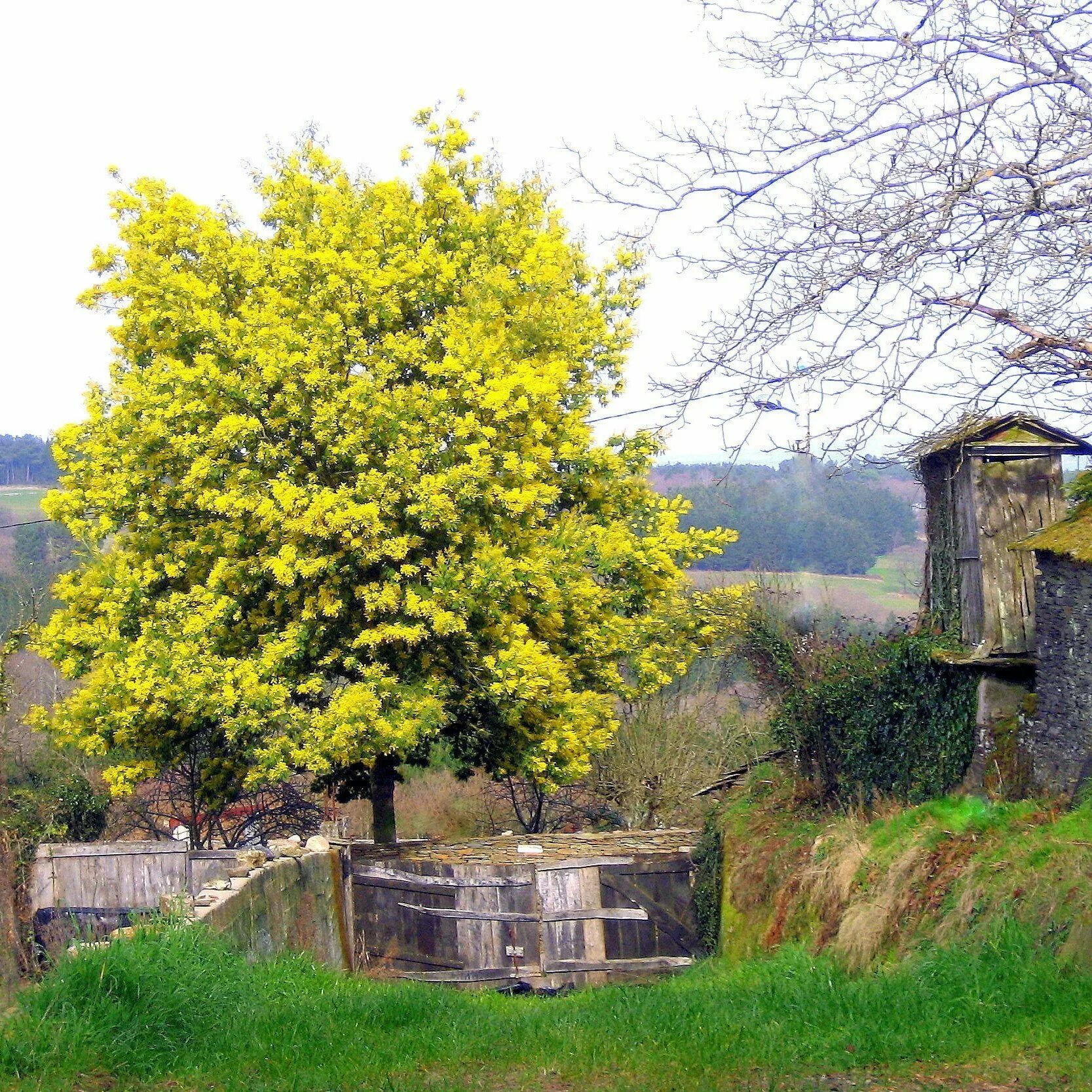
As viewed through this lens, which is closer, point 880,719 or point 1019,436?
point 1019,436

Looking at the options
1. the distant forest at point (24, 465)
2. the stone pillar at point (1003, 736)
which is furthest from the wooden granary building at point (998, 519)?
the distant forest at point (24, 465)

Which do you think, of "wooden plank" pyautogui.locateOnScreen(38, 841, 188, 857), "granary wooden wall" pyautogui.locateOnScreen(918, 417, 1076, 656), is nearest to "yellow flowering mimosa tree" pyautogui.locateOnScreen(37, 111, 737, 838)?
"wooden plank" pyautogui.locateOnScreen(38, 841, 188, 857)

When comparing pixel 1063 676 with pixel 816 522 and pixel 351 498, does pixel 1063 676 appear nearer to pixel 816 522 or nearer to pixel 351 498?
pixel 351 498

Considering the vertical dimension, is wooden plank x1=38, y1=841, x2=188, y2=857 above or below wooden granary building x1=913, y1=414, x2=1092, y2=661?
below

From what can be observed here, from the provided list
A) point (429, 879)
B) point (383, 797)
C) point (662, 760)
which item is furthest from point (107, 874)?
point (662, 760)

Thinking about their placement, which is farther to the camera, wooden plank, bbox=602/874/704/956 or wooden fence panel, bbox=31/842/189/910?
wooden fence panel, bbox=31/842/189/910

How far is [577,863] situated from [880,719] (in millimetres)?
5060

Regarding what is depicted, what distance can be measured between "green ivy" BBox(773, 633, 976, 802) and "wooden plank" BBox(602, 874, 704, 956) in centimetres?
320

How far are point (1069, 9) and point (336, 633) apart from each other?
1175 cm

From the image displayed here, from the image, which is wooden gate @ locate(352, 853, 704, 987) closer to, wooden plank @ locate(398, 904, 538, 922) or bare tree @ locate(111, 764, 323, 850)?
wooden plank @ locate(398, 904, 538, 922)

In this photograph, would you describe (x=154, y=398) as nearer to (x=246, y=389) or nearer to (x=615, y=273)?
(x=246, y=389)

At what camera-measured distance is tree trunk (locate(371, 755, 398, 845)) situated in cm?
1884

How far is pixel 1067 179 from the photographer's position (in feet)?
24.5

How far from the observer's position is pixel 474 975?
1639cm
